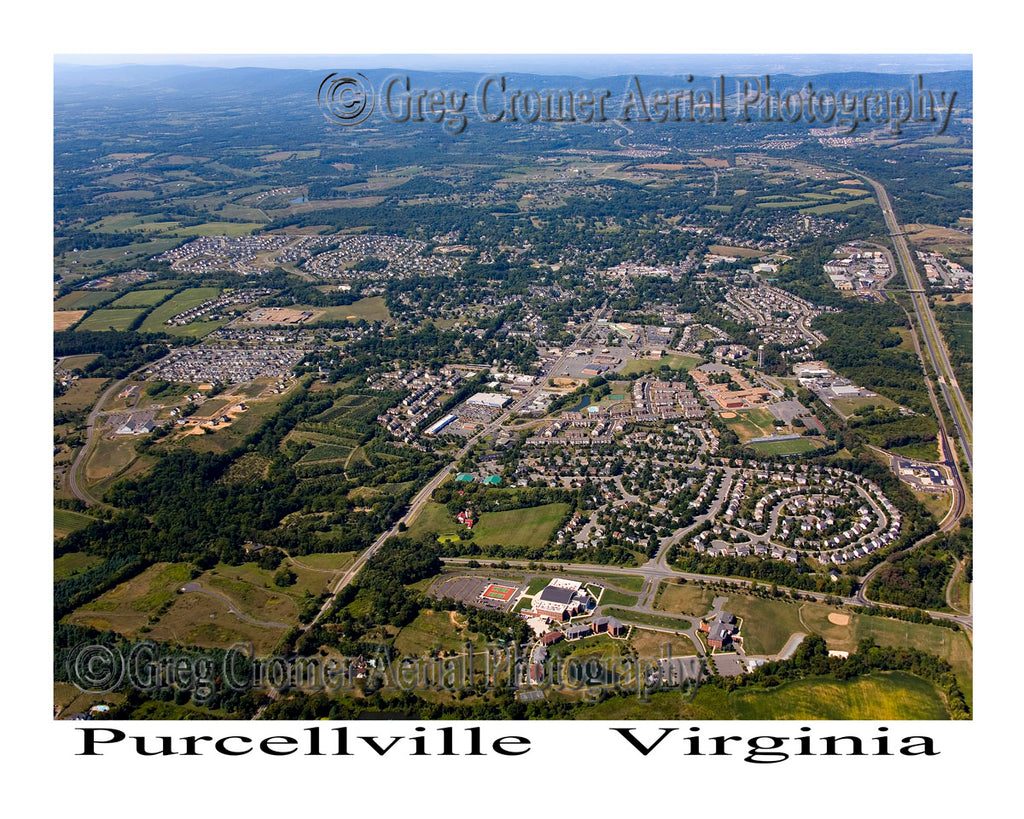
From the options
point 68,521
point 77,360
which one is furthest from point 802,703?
point 77,360

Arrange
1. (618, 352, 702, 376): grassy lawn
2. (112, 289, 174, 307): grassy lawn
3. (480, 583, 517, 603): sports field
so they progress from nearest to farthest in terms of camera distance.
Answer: (480, 583, 517, 603): sports field → (618, 352, 702, 376): grassy lawn → (112, 289, 174, 307): grassy lawn

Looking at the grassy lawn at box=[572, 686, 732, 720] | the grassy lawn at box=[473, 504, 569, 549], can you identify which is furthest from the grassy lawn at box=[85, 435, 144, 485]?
the grassy lawn at box=[572, 686, 732, 720]

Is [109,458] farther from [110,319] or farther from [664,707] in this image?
[664,707]

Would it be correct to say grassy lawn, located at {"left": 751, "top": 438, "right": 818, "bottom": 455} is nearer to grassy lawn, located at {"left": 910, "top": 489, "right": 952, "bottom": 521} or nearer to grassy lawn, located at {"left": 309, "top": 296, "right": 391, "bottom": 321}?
grassy lawn, located at {"left": 910, "top": 489, "right": 952, "bottom": 521}

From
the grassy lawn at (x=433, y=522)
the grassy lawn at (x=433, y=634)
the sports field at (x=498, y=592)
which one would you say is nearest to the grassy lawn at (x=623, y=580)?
the sports field at (x=498, y=592)

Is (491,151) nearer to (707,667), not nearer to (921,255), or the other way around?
(921,255)

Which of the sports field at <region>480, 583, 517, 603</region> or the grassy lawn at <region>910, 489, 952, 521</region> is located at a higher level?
the grassy lawn at <region>910, 489, 952, 521</region>

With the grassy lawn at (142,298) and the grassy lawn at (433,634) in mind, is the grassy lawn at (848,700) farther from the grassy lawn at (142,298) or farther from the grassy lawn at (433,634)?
the grassy lawn at (142,298)

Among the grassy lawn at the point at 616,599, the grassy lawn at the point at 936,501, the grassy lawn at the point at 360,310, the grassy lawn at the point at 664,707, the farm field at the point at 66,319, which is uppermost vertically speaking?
the grassy lawn at the point at 360,310
